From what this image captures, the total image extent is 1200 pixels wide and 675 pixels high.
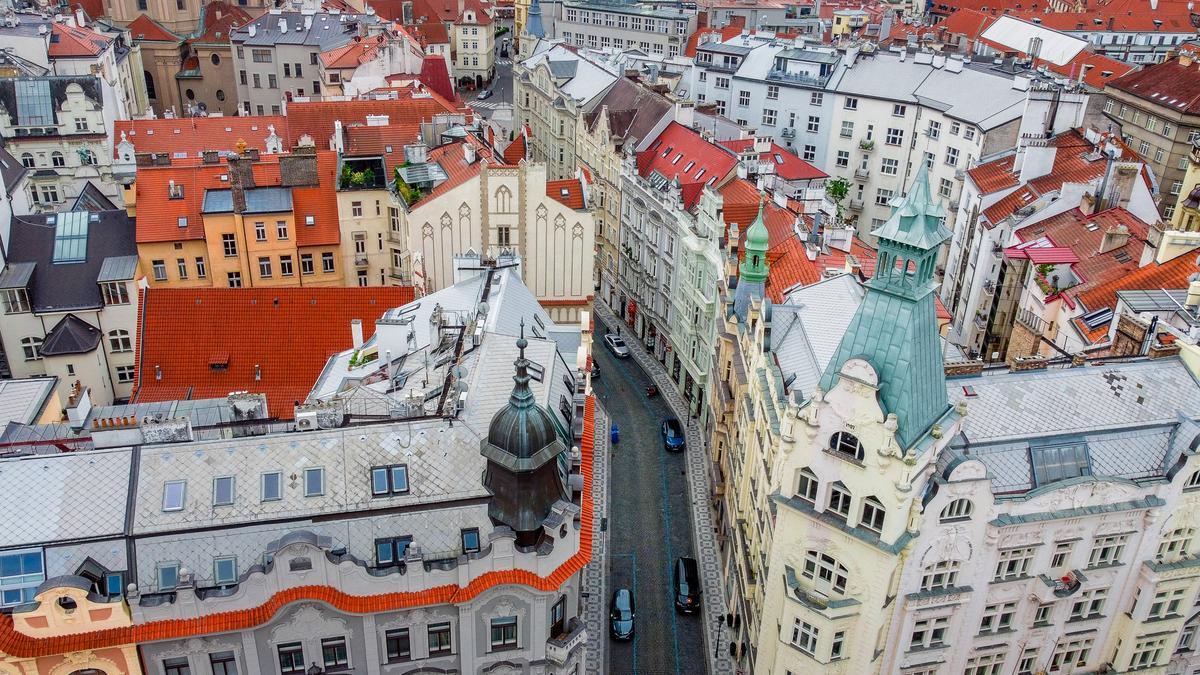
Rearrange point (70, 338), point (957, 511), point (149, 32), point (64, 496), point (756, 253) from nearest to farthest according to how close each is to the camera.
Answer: point (64, 496) < point (957, 511) < point (756, 253) < point (70, 338) < point (149, 32)

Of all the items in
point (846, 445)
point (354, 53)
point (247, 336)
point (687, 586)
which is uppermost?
point (354, 53)

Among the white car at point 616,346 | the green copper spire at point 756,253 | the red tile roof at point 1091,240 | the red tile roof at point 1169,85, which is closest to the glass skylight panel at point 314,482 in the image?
the green copper spire at point 756,253

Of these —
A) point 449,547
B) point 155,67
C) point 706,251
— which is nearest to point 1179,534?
point 449,547

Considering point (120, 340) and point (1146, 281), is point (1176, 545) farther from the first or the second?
point (120, 340)

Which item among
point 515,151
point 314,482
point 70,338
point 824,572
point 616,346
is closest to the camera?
point 314,482

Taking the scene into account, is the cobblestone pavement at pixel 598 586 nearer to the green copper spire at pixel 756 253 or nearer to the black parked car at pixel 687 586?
the black parked car at pixel 687 586

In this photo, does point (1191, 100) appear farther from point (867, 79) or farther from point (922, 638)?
point (922, 638)

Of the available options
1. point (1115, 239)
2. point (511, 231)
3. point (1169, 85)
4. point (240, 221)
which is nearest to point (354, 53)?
point (240, 221)
